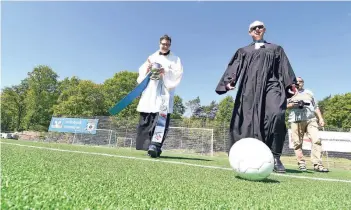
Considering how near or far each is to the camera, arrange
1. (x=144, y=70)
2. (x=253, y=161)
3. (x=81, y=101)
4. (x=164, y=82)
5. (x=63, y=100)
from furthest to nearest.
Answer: (x=63, y=100) → (x=81, y=101) → (x=144, y=70) → (x=164, y=82) → (x=253, y=161)

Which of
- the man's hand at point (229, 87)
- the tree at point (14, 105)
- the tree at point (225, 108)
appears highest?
the tree at point (225, 108)

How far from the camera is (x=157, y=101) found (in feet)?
20.8

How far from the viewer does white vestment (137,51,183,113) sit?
6348mm

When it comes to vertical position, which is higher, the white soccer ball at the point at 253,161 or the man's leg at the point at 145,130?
the man's leg at the point at 145,130

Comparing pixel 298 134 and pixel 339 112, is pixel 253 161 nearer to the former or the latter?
pixel 298 134

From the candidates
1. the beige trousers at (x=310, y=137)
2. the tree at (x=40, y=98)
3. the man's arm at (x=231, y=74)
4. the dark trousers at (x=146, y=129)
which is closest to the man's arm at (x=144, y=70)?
the dark trousers at (x=146, y=129)

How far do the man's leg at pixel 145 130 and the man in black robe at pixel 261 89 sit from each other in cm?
193

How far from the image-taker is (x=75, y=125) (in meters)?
27.1

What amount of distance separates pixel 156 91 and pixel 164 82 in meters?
0.30

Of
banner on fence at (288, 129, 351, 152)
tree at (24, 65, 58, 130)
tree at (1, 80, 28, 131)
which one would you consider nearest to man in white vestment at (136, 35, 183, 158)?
banner on fence at (288, 129, 351, 152)

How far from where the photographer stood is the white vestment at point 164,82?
6.35m

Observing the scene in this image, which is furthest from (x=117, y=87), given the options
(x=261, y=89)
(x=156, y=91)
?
(x=261, y=89)

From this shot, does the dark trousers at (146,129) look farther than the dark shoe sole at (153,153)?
Yes

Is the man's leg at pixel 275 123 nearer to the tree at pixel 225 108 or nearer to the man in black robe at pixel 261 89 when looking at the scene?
the man in black robe at pixel 261 89
